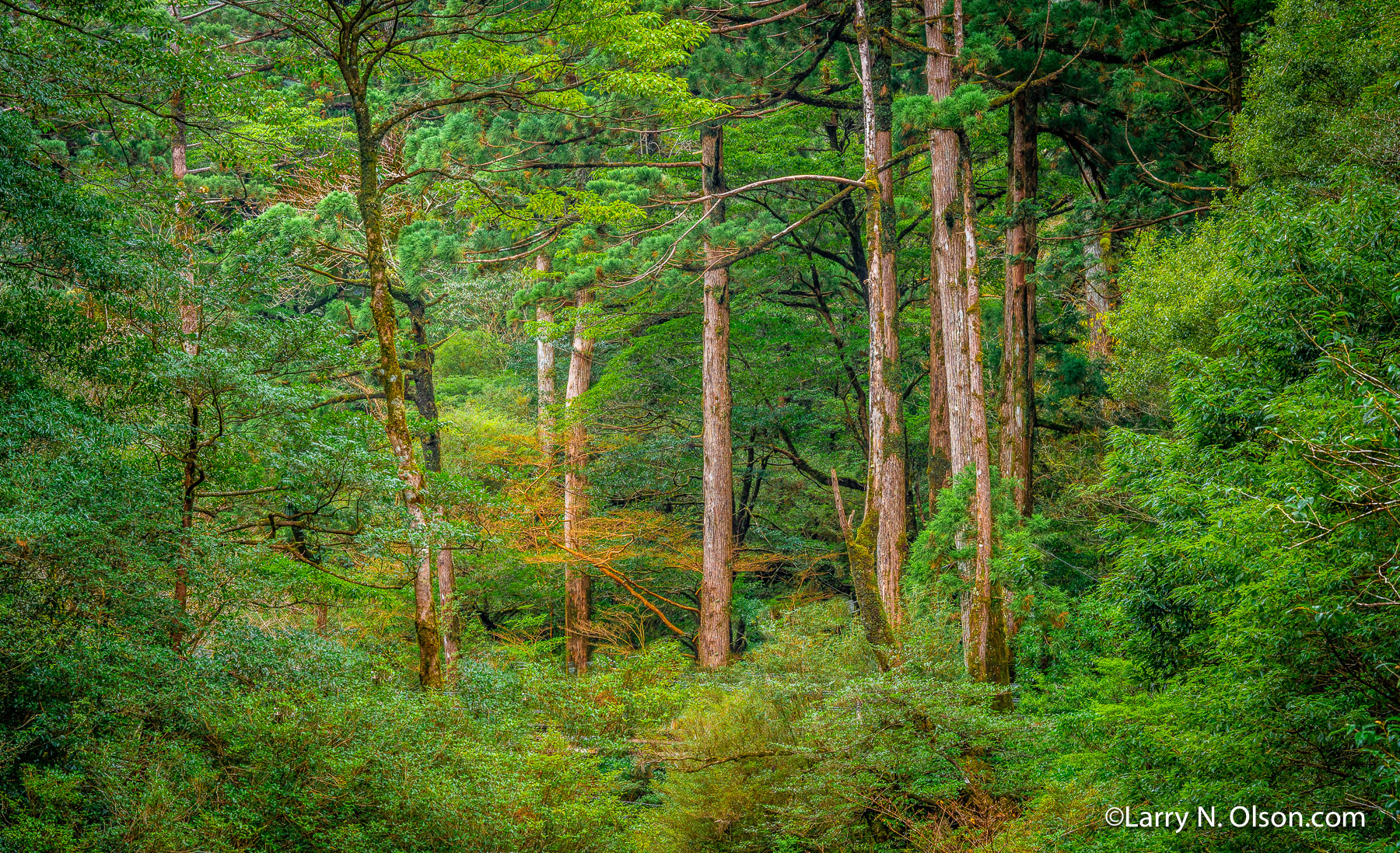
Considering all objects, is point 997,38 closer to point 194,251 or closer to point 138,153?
point 194,251

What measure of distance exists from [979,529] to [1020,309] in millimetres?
4417

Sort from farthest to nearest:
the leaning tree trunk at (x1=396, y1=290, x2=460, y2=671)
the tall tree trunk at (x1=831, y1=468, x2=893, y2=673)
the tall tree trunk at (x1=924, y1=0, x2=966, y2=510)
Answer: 1. the leaning tree trunk at (x1=396, y1=290, x2=460, y2=671)
2. the tall tree trunk at (x1=924, y1=0, x2=966, y2=510)
3. the tall tree trunk at (x1=831, y1=468, x2=893, y2=673)

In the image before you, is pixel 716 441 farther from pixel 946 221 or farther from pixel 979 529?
pixel 979 529

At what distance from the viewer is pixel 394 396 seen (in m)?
8.55

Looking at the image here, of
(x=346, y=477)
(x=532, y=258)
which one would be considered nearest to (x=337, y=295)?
(x=532, y=258)

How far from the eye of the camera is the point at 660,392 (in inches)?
715

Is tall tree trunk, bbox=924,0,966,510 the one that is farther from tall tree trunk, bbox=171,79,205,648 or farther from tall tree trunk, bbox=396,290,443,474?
tall tree trunk, bbox=396,290,443,474

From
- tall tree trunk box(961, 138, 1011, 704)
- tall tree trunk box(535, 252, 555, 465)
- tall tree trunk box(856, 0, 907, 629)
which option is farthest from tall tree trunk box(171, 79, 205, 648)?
tall tree trunk box(961, 138, 1011, 704)

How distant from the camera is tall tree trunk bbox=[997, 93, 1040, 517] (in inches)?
494

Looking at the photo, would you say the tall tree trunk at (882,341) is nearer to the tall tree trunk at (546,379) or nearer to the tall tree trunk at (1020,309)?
the tall tree trunk at (1020,309)

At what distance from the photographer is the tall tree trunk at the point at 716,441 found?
15.2m

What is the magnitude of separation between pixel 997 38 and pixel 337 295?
19556 mm

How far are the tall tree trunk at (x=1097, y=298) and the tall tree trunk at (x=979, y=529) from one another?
274 cm

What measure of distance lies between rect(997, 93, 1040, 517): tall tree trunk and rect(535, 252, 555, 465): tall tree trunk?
24.8 feet
